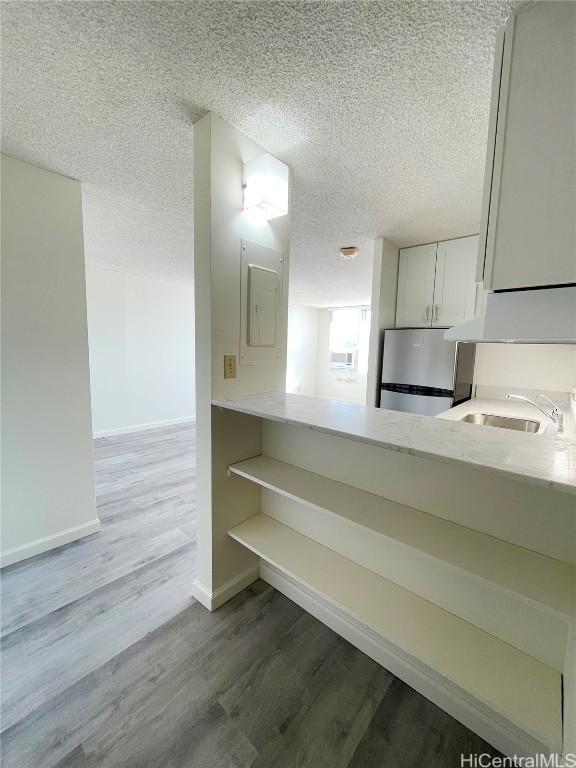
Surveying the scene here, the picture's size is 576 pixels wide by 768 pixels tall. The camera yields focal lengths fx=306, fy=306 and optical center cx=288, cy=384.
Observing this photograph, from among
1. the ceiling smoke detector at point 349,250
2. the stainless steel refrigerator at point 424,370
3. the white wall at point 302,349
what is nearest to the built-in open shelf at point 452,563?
the stainless steel refrigerator at point 424,370

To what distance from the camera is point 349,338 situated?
7.63m

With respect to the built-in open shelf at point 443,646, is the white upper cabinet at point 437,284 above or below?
above

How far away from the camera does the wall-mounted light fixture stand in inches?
58.9

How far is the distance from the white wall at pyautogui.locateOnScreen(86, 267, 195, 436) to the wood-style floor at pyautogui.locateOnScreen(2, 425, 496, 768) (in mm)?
2894

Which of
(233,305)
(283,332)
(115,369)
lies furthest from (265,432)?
(115,369)

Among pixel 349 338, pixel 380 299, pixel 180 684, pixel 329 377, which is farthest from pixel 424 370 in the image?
pixel 329 377

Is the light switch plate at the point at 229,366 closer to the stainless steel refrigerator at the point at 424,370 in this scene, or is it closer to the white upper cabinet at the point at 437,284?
the stainless steel refrigerator at the point at 424,370

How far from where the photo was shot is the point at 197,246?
151 cm

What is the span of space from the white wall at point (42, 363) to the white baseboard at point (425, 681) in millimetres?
1643

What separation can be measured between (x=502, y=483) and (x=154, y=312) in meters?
5.01

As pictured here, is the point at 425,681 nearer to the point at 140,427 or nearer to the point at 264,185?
the point at 264,185

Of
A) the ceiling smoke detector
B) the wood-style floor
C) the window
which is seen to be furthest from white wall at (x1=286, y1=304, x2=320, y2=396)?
the wood-style floor

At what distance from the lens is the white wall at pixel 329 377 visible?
7637mm

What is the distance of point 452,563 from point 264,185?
1.77 m
